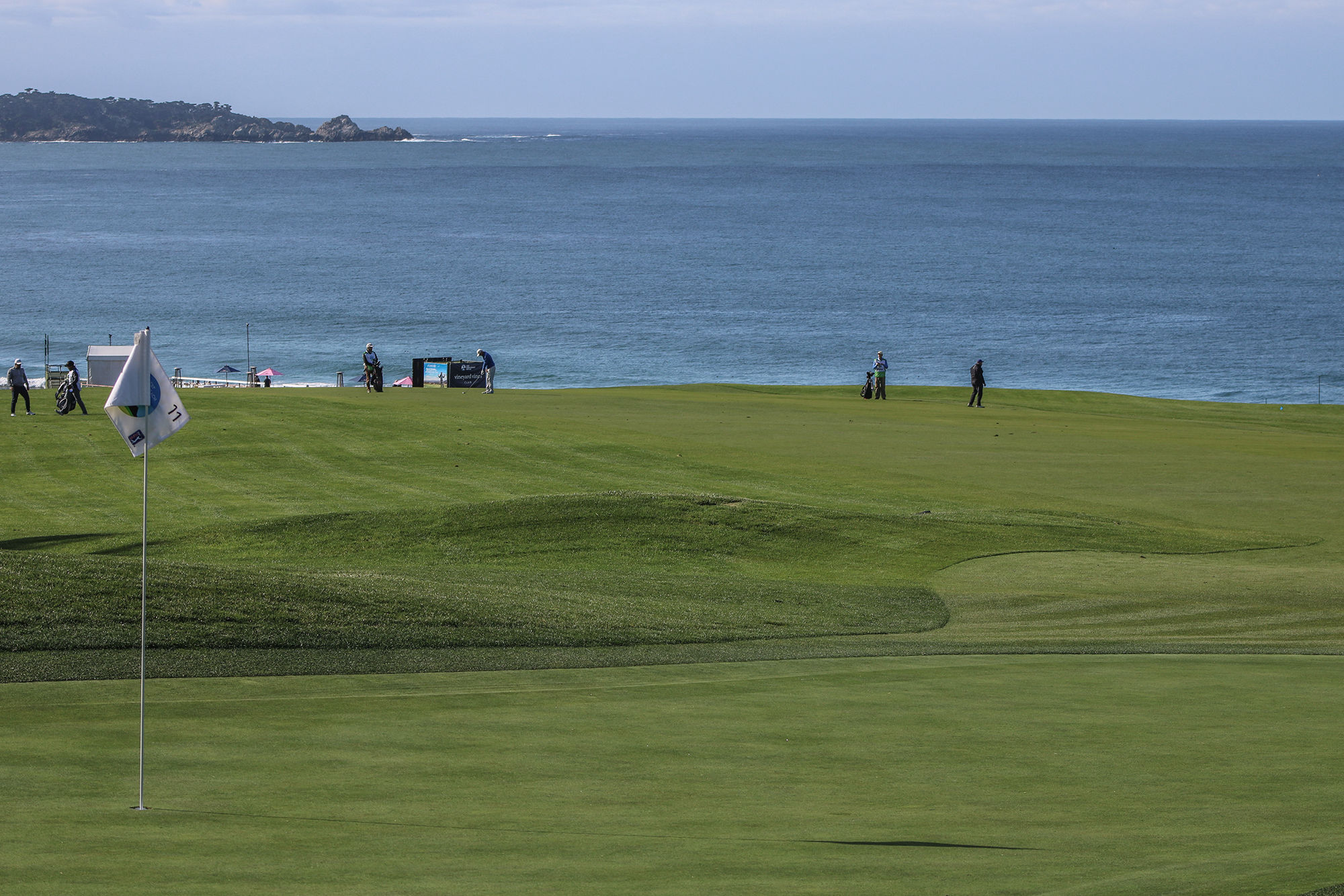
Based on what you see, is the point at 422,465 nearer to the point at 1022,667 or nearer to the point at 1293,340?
the point at 1022,667

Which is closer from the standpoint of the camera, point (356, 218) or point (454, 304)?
point (454, 304)

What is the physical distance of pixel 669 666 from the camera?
12.9 meters

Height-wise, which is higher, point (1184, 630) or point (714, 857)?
point (714, 857)

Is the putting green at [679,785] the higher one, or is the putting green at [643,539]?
the putting green at [679,785]

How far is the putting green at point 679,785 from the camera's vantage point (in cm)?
694

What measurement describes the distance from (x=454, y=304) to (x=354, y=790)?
94643 millimetres

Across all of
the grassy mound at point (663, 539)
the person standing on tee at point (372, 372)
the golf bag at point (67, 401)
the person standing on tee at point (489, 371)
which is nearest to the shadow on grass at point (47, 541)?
the grassy mound at point (663, 539)

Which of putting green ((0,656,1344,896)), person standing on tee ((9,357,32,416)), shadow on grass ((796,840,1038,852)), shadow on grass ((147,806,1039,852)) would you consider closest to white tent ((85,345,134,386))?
person standing on tee ((9,357,32,416))

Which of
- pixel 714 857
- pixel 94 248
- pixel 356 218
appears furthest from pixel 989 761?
pixel 356 218

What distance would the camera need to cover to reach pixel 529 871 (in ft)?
22.6

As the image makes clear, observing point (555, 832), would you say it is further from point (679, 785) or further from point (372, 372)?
point (372, 372)

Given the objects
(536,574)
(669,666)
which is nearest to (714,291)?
(536,574)

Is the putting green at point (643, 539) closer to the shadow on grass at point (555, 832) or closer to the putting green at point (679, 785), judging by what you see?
the putting green at point (679, 785)

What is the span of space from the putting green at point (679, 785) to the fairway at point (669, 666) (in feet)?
0.13
